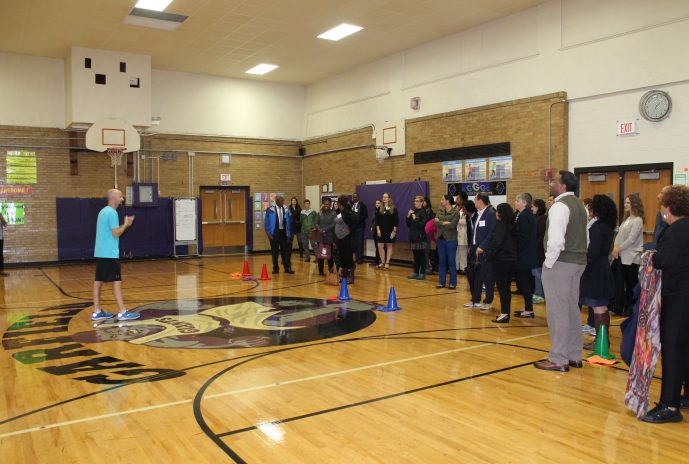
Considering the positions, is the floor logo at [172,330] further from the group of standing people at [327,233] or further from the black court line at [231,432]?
the group of standing people at [327,233]

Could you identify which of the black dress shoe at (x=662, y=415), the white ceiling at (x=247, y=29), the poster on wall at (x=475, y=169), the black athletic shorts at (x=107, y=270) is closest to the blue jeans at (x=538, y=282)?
the poster on wall at (x=475, y=169)

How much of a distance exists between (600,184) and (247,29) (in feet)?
27.3

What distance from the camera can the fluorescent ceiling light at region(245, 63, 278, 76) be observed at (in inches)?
639

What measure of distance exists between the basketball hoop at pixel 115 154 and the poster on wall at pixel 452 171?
8.40m

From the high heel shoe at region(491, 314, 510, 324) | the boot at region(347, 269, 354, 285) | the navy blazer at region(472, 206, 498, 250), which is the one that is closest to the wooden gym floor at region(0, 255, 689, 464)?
the high heel shoe at region(491, 314, 510, 324)

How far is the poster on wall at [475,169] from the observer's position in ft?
40.3

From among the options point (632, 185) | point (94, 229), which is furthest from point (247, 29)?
point (632, 185)

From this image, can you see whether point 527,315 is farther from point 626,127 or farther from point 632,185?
point 626,127

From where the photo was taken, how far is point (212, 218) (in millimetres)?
17797

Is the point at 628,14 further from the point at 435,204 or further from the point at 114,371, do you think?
the point at 114,371

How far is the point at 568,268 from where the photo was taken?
16.3 feet

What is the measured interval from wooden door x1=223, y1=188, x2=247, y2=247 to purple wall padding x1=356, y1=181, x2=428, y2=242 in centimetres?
462

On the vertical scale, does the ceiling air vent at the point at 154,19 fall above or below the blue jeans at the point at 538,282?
above

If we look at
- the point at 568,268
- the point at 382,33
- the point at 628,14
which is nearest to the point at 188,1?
the point at 382,33
